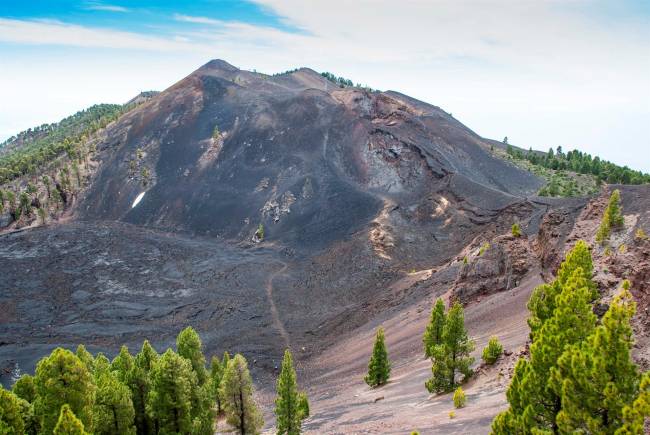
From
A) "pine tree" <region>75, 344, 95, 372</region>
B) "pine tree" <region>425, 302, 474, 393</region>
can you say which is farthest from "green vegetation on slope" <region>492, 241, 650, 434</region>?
"pine tree" <region>75, 344, 95, 372</region>

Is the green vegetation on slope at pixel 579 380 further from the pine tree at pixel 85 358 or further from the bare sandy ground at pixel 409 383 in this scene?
Answer: the pine tree at pixel 85 358

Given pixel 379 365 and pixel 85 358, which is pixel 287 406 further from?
pixel 85 358

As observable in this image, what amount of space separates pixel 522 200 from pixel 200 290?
41.9m

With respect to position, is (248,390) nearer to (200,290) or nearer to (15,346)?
(15,346)

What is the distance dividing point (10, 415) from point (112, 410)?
3.89m

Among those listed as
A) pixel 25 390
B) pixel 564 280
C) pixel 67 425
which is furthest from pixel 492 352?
pixel 25 390

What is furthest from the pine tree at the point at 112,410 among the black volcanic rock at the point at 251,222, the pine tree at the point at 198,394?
the black volcanic rock at the point at 251,222

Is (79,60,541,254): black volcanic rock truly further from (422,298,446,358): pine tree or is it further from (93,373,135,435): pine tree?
(93,373,135,435): pine tree

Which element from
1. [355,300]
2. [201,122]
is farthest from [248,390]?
[201,122]

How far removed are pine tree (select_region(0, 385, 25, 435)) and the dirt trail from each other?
102 feet

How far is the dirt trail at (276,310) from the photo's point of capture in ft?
164

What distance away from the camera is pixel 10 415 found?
18125mm

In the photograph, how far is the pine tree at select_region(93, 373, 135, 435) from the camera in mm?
20578

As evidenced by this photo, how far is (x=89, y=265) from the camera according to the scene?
63531mm
